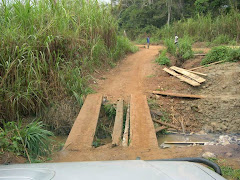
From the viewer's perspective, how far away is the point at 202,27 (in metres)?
16.0

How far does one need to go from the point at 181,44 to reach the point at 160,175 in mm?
10381

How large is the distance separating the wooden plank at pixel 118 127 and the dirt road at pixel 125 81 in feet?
2.42

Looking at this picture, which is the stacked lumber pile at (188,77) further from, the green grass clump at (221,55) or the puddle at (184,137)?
the puddle at (184,137)

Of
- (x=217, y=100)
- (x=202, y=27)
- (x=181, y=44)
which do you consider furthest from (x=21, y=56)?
(x=202, y=27)

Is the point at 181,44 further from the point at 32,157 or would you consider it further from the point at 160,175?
the point at 160,175

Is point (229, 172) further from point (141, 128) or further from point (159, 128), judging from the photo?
point (159, 128)

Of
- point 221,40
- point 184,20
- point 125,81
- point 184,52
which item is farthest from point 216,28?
point 125,81

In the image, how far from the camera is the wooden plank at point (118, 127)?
152 inches

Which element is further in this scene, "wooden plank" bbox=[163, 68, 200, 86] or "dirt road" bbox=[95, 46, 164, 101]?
"wooden plank" bbox=[163, 68, 200, 86]

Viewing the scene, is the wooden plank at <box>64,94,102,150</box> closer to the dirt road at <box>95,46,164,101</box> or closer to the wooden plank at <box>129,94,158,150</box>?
the wooden plank at <box>129,94,158,150</box>

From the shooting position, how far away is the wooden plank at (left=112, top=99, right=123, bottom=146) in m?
3.87

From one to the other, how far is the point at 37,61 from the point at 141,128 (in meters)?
2.54

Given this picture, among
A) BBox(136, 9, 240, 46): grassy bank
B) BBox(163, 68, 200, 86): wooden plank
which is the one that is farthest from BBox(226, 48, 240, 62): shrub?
BBox(136, 9, 240, 46): grassy bank

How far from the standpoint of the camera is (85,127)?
4281mm
